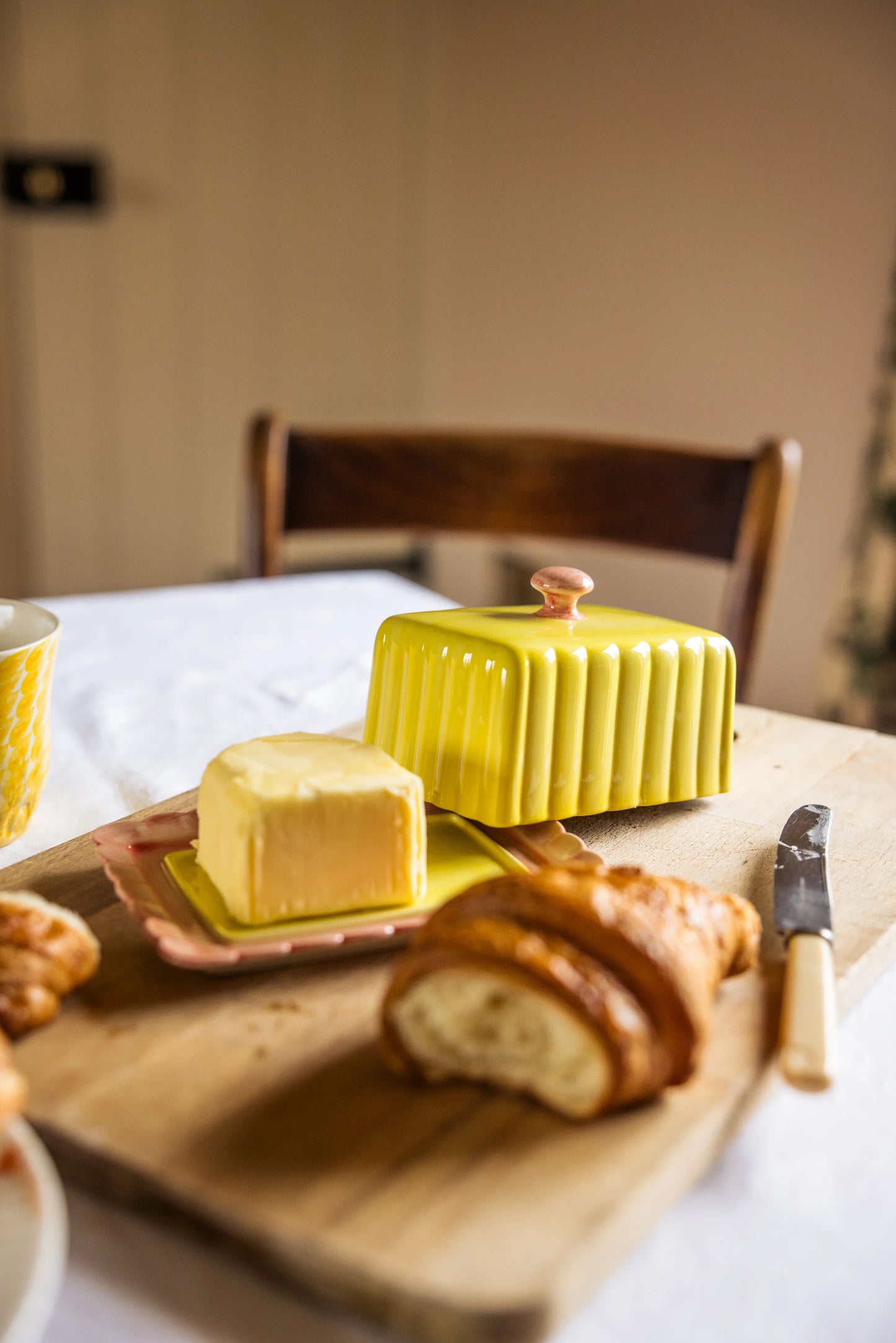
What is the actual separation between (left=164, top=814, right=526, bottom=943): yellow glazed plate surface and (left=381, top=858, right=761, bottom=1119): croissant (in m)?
0.08

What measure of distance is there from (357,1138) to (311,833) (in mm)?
152

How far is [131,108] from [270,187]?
0.43 m

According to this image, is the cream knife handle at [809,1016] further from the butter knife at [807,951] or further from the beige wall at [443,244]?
the beige wall at [443,244]

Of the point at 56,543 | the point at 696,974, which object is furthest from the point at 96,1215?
the point at 56,543

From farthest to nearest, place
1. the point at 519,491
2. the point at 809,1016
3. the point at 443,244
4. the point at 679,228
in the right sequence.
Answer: the point at 443,244
the point at 679,228
the point at 519,491
the point at 809,1016

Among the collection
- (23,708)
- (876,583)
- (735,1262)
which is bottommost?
(876,583)

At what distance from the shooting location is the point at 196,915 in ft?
1.76

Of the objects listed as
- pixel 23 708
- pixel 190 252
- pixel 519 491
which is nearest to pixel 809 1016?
pixel 23 708

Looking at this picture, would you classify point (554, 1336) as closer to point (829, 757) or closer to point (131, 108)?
point (829, 757)

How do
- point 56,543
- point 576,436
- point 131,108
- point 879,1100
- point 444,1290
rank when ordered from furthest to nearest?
1. point 56,543
2. point 131,108
3. point 576,436
4. point 879,1100
5. point 444,1290

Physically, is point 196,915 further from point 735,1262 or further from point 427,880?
point 735,1262

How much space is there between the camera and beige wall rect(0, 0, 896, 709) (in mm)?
2645

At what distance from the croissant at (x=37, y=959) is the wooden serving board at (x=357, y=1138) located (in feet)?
0.04

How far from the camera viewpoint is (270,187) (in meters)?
3.12
